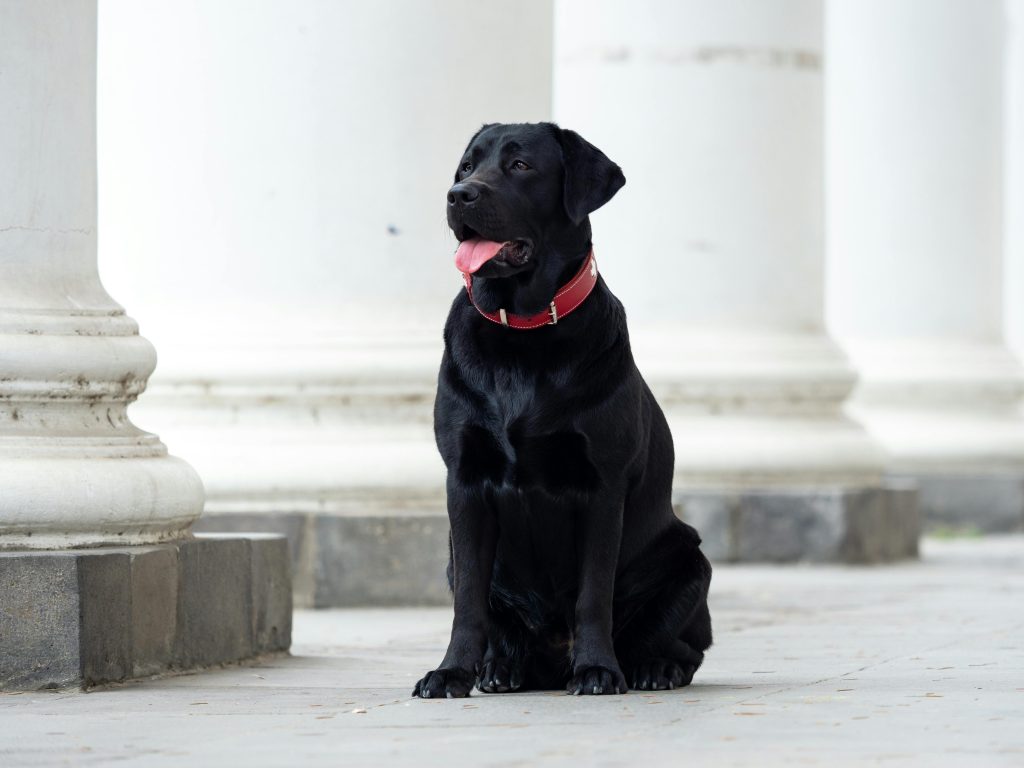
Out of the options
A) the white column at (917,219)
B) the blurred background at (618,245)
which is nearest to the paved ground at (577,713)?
the blurred background at (618,245)

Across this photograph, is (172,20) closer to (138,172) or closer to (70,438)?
(138,172)

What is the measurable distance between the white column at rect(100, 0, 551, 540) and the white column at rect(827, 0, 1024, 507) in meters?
7.09

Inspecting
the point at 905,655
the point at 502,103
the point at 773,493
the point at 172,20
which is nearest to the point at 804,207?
the point at 773,493

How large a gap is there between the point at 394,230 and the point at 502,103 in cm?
77

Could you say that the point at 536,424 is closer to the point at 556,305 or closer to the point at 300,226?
the point at 556,305

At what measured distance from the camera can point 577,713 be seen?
5.09 metres

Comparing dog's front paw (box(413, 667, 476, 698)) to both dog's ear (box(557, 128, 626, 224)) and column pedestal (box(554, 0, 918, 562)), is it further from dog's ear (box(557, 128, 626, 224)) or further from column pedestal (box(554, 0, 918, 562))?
column pedestal (box(554, 0, 918, 562))

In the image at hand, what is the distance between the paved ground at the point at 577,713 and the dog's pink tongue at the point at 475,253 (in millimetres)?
1048

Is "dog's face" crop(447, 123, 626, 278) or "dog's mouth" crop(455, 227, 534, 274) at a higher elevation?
"dog's face" crop(447, 123, 626, 278)

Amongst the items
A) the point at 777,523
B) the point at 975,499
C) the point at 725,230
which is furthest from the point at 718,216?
the point at 975,499

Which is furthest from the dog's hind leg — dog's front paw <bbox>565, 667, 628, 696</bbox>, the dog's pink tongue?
the dog's pink tongue

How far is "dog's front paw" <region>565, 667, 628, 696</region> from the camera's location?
18.0 ft

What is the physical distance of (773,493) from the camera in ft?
39.8

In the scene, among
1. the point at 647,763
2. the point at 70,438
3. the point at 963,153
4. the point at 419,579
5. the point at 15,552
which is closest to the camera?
the point at 647,763
